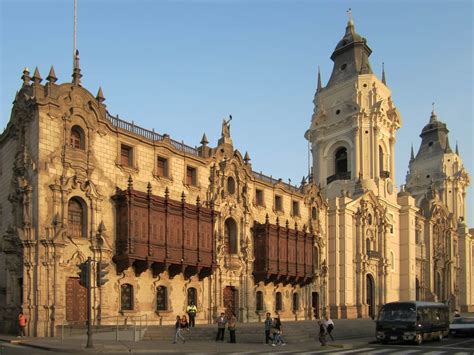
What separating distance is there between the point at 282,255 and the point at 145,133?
15.9m

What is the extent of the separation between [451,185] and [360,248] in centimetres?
3685

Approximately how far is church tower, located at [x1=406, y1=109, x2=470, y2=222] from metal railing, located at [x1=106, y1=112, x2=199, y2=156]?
173 feet

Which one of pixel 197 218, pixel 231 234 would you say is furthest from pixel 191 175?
pixel 231 234

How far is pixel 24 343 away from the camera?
2723 cm

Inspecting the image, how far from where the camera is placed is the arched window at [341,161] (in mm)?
67000

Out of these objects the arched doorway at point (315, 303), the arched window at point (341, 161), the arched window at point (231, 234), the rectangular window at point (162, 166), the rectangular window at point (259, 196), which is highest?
the arched window at point (341, 161)

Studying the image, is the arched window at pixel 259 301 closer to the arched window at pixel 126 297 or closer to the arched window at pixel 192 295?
the arched window at pixel 192 295

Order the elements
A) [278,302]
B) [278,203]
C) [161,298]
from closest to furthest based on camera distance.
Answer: [161,298], [278,302], [278,203]

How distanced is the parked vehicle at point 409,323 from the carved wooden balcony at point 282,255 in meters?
14.5

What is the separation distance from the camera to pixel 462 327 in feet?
122

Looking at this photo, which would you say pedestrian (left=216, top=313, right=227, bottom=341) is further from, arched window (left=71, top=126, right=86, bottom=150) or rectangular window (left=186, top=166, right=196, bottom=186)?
rectangular window (left=186, top=166, right=196, bottom=186)

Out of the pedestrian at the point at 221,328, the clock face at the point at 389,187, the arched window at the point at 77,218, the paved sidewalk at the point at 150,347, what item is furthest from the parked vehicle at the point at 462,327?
the clock face at the point at 389,187

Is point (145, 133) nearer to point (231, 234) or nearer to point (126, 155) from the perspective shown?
point (126, 155)

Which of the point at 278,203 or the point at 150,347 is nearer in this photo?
the point at 150,347
